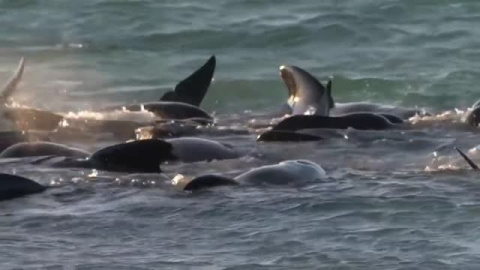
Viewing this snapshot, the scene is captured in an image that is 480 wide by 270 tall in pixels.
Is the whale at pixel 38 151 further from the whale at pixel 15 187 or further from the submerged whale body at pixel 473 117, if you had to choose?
the submerged whale body at pixel 473 117

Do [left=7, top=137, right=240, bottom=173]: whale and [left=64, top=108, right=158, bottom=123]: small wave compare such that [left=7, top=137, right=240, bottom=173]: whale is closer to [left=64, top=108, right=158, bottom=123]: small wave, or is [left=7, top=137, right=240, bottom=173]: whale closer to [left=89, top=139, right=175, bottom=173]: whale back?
[left=89, top=139, right=175, bottom=173]: whale back

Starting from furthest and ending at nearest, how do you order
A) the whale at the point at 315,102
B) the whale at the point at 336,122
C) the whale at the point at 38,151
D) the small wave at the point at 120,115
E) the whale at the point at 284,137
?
the small wave at the point at 120,115 < the whale at the point at 315,102 < the whale at the point at 336,122 < the whale at the point at 284,137 < the whale at the point at 38,151

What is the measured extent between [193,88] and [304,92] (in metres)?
1.04

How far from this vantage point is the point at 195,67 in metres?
15.2

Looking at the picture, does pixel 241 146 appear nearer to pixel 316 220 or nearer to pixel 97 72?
pixel 316 220

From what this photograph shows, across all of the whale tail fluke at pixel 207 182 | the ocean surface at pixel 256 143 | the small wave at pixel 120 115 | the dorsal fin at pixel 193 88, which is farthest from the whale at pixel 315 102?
the whale tail fluke at pixel 207 182

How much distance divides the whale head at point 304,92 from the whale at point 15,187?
2977 millimetres

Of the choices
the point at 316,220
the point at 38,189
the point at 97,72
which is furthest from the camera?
the point at 97,72

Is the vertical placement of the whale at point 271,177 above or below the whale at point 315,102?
below

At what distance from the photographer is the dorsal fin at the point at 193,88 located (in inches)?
477

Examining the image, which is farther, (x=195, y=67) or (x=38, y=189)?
(x=195, y=67)

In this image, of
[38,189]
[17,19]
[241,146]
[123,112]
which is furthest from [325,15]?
[38,189]

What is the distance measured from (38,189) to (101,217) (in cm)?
77

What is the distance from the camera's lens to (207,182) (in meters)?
8.95
